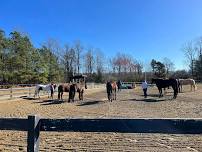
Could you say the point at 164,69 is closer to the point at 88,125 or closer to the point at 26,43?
the point at 26,43

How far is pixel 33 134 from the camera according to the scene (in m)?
5.48

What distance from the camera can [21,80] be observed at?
7025 cm

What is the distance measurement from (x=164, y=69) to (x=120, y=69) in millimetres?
22324

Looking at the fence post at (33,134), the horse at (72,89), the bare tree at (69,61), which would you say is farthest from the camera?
the bare tree at (69,61)

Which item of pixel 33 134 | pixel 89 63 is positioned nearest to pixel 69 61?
pixel 89 63

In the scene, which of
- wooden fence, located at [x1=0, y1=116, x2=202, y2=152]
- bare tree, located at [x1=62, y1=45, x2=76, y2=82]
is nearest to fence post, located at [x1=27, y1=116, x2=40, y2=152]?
wooden fence, located at [x1=0, y1=116, x2=202, y2=152]

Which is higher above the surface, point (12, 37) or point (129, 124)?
point (12, 37)

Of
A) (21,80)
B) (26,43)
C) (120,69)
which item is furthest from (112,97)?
(120,69)

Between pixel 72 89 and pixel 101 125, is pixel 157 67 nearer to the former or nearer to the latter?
pixel 72 89

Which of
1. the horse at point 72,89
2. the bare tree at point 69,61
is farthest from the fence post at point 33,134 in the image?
the bare tree at point 69,61

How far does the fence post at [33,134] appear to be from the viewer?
546cm

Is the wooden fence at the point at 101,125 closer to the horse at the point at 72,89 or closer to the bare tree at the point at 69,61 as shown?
the horse at the point at 72,89

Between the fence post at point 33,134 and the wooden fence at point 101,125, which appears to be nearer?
the wooden fence at point 101,125

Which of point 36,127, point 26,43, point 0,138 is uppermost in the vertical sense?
point 26,43
